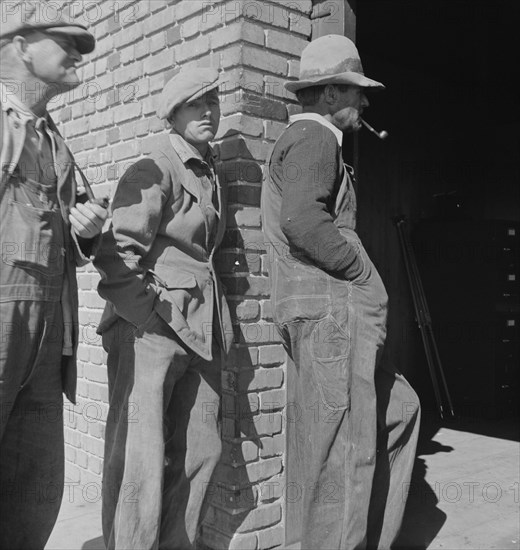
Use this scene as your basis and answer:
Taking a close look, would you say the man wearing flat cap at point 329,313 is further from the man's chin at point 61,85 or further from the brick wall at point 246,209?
the man's chin at point 61,85

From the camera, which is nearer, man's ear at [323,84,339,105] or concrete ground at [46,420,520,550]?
man's ear at [323,84,339,105]

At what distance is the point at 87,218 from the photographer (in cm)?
221

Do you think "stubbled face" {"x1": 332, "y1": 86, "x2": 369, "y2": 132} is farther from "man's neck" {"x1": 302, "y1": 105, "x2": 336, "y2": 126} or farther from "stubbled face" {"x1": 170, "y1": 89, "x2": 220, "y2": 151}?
"stubbled face" {"x1": 170, "y1": 89, "x2": 220, "y2": 151}

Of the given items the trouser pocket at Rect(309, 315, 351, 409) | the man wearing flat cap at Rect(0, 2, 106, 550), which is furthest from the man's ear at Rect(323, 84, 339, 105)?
the man wearing flat cap at Rect(0, 2, 106, 550)

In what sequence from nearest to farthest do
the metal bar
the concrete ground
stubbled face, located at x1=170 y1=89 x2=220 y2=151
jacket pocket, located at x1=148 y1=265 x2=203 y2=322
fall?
jacket pocket, located at x1=148 y1=265 x2=203 y2=322
stubbled face, located at x1=170 y1=89 x2=220 y2=151
the concrete ground
the metal bar

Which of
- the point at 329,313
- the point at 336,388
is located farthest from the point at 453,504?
the point at 329,313

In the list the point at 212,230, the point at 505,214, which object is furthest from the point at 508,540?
the point at 505,214

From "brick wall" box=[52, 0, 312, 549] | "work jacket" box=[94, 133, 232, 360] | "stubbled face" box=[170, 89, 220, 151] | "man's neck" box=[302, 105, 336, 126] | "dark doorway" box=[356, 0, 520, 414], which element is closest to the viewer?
"work jacket" box=[94, 133, 232, 360]

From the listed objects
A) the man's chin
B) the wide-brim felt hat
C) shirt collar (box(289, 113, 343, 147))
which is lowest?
the man's chin

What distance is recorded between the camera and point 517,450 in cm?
565

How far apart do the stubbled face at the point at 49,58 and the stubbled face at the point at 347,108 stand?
1.17 metres

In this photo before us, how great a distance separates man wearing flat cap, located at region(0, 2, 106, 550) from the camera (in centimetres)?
208

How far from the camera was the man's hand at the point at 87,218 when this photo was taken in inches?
86.7

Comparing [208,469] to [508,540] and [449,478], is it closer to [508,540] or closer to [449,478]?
[508,540]
